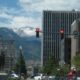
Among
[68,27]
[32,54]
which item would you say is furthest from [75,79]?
[32,54]

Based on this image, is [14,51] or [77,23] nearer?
[77,23]

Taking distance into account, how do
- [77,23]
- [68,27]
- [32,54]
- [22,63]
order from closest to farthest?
[77,23] → [22,63] → [68,27] → [32,54]

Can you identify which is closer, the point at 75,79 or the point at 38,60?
the point at 75,79

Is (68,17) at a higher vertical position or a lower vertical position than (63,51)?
higher

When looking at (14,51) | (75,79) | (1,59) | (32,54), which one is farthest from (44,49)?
(75,79)

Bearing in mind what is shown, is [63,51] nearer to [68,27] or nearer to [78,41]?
[68,27]

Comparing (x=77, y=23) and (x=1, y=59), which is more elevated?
(x=77, y=23)

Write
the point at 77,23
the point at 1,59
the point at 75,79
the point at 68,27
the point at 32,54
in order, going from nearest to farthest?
the point at 75,79, the point at 1,59, the point at 77,23, the point at 68,27, the point at 32,54

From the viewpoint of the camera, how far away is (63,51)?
510 ft

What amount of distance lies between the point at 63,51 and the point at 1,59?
55951 millimetres

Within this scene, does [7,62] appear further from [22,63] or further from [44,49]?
[44,49]

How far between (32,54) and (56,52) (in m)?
11.2

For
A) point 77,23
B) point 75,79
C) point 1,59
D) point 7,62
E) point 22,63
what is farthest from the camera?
point 22,63

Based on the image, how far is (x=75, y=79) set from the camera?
29.0m
